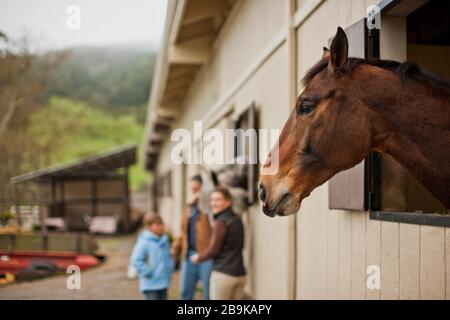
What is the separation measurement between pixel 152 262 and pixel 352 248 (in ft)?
7.02

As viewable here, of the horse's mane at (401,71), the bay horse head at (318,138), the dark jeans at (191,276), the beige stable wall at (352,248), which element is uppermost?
the horse's mane at (401,71)

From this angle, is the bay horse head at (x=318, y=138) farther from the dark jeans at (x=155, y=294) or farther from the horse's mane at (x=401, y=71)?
the dark jeans at (x=155, y=294)

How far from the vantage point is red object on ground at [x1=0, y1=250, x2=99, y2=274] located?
26.9ft

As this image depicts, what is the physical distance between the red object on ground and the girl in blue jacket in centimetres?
330

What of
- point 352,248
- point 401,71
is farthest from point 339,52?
point 352,248

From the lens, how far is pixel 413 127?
2150 millimetres

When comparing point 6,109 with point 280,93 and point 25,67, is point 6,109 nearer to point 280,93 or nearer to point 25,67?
point 25,67

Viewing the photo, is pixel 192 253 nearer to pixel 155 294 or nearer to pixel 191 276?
pixel 191 276

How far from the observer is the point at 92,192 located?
21969mm

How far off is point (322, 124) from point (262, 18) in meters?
3.74

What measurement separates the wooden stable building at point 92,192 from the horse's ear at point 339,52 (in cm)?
1813

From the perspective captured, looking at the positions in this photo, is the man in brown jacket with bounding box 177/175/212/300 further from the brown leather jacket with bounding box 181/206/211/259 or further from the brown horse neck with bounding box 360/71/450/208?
the brown horse neck with bounding box 360/71/450/208

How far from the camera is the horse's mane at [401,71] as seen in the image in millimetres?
2137

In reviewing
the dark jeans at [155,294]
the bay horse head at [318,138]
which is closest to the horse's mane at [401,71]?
the bay horse head at [318,138]
